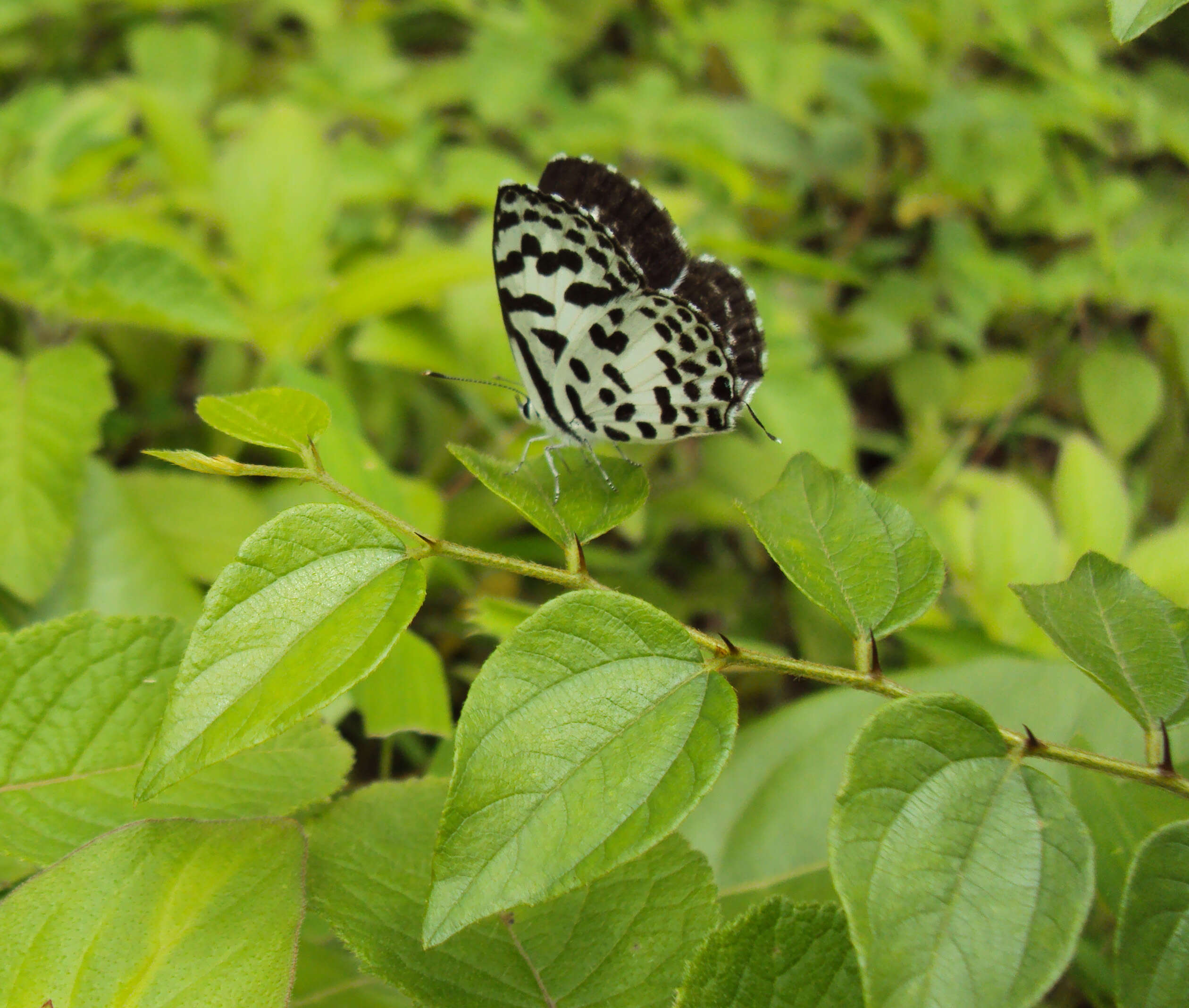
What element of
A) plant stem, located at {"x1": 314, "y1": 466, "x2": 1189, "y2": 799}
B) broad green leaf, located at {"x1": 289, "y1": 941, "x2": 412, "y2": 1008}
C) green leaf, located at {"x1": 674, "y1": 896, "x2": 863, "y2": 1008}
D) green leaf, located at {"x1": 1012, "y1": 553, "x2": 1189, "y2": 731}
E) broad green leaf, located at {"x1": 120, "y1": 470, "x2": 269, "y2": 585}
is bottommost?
broad green leaf, located at {"x1": 120, "y1": 470, "x2": 269, "y2": 585}

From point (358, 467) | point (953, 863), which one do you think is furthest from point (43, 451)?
point (953, 863)

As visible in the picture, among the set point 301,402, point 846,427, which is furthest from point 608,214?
point 846,427

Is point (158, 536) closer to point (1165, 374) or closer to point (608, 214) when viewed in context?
point (608, 214)

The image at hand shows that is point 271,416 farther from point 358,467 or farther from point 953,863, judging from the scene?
point 953,863

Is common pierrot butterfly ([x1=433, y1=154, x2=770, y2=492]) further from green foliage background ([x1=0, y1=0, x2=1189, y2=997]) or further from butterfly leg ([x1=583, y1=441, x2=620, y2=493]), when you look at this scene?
green foliage background ([x1=0, y1=0, x2=1189, y2=997])

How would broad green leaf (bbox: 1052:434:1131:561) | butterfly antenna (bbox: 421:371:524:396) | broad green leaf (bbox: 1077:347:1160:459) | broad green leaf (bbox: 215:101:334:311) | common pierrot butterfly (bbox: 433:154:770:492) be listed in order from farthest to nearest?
1. broad green leaf (bbox: 1077:347:1160:459)
2. broad green leaf (bbox: 215:101:334:311)
3. broad green leaf (bbox: 1052:434:1131:561)
4. butterfly antenna (bbox: 421:371:524:396)
5. common pierrot butterfly (bbox: 433:154:770:492)

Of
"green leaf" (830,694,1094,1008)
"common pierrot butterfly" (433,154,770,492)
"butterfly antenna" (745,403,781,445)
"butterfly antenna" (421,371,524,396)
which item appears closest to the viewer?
"green leaf" (830,694,1094,1008)

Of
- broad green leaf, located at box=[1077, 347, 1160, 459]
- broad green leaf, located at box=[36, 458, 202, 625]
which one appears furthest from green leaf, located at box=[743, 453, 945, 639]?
broad green leaf, located at box=[1077, 347, 1160, 459]

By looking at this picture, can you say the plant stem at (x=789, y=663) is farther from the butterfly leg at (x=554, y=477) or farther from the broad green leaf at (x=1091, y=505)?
the broad green leaf at (x=1091, y=505)
